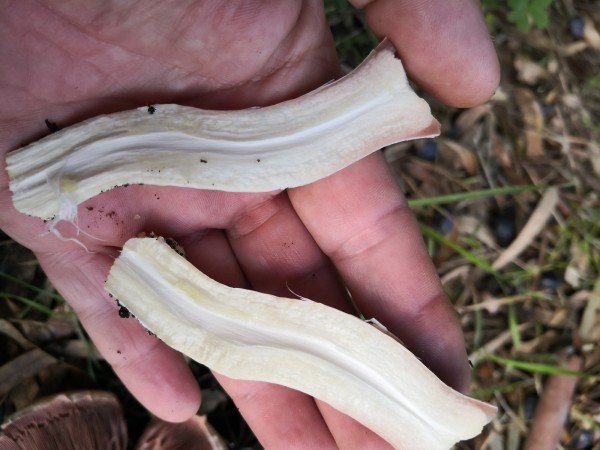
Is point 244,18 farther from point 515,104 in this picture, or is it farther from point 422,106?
point 515,104

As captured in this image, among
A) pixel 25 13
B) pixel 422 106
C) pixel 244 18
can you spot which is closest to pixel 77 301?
pixel 25 13

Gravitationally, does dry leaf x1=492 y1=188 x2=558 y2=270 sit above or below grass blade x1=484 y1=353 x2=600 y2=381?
above

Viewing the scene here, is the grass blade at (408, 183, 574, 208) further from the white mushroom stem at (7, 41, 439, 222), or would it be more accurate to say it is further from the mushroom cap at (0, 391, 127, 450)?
the mushroom cap at (0, 391, 127, 450)

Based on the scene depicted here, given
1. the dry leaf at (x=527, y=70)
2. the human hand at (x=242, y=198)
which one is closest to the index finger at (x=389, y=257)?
the human hand at (x=242, y=198)

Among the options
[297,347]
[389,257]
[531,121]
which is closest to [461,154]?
[531,121]

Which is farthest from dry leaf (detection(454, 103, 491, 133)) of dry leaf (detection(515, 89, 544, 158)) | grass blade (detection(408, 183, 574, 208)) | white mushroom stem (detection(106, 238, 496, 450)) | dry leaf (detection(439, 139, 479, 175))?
white mushroom stem (detection(106, 238, 496, 450))

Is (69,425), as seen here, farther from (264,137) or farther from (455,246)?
(455,246)
